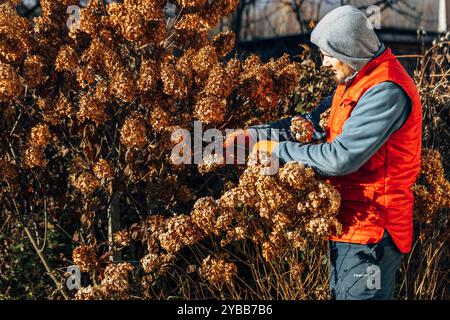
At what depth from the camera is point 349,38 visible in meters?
2.66

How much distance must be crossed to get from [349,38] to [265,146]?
0.58 m

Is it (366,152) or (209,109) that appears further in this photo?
(209,109)

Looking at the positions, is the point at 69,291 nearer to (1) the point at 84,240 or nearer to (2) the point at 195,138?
(1) the point at 84,240

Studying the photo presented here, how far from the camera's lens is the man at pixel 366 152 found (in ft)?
8.32

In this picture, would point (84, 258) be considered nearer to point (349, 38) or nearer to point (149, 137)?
point (149, 137)

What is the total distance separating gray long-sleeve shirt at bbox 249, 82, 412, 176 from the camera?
2508mm

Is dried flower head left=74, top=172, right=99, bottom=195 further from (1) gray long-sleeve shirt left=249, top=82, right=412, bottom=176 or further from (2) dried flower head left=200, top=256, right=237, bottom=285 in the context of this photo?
(1) gray long-sleeve shirt left=249, top=82, right=412, bottom=176

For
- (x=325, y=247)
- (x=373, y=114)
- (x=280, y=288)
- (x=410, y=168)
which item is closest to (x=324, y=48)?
(x=373, y=114)

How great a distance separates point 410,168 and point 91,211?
1851 millimetres

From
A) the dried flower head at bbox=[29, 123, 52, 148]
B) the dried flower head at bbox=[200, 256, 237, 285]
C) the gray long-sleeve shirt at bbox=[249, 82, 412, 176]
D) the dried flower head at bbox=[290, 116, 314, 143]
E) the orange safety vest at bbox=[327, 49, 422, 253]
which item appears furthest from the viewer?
the dried flower head at bbox=[29, 123, 52, 148]

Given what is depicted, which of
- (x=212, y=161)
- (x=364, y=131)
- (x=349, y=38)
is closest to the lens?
(x=364, y=131)

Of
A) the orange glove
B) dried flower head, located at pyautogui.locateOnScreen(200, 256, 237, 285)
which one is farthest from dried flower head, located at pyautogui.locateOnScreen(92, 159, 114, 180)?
the orange glove

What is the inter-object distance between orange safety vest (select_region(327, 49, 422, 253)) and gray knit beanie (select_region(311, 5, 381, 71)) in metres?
0.05

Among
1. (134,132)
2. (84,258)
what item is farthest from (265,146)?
(84,258)
